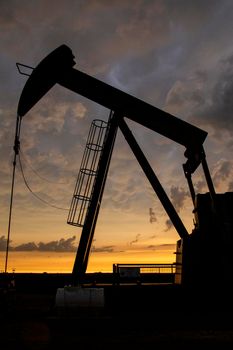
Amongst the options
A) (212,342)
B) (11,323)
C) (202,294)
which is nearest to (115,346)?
(212,342)

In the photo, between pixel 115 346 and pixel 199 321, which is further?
pixel 199 321

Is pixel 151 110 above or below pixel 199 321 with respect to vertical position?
above

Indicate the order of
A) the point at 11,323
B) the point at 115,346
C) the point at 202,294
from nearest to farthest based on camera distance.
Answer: the point at 115,346 → the point at 11,323 → the point at 202,294

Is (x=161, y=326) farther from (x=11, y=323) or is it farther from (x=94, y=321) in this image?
(x=11, y=323)

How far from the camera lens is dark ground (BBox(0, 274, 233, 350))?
9.19m

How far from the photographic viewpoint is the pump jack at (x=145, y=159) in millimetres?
14117

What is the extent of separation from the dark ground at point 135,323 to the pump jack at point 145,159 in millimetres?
981

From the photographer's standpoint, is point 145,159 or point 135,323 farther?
point 145,159

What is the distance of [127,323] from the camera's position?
1241 centimetres

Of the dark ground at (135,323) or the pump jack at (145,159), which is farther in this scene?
the pump jack at (145,159)

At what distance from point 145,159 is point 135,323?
5.67 meters

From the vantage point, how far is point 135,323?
1238 centimetres

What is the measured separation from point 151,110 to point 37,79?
4.14 m

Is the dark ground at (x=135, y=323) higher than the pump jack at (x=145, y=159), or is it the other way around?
the pump jack at (x=145, y=159)
